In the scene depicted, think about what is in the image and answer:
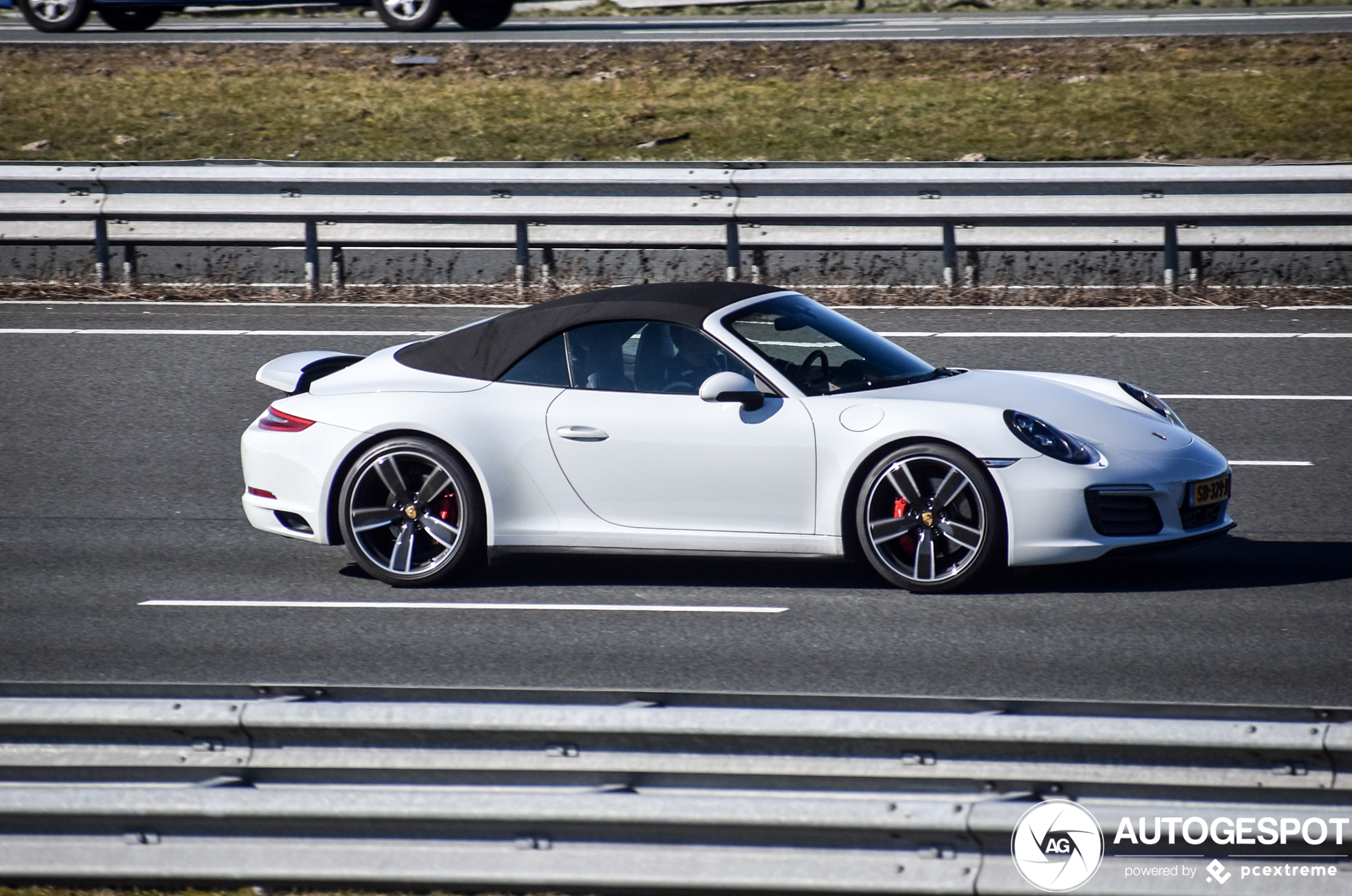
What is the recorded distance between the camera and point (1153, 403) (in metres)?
7.22

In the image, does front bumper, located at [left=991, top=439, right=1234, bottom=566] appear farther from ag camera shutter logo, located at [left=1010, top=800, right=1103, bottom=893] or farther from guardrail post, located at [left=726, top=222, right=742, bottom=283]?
guardrail post, located at [left=726, top=222, right=742, bottom=283]

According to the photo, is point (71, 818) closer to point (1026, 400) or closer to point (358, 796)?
point (358, 796)

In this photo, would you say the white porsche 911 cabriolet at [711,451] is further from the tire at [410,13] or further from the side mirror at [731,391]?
the tire at [410,13]

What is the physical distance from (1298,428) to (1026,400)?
121 inches

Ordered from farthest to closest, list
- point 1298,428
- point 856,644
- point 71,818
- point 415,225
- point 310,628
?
point 415,225
point 1298,428
point 310,628
point 856,644
point 71,818

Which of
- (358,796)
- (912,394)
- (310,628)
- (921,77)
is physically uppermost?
(921,77)

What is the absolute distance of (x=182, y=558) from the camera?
7.45m

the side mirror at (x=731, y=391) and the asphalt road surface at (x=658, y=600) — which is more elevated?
the side mirror at (x=731, y=391)

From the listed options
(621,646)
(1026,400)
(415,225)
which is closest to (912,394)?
(1026,400)

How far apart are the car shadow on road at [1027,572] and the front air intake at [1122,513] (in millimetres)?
134

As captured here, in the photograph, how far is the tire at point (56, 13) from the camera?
21.9 metres

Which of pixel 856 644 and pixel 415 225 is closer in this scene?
pixel 856 644

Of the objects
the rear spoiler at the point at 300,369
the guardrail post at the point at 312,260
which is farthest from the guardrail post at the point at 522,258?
the rear spoiler at the point at 300,369

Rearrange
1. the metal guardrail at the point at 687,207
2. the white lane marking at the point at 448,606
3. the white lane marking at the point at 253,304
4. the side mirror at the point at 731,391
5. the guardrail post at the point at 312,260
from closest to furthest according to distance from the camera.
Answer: the side mirror at the point at 731,391 → the white lane marking at the point at 448,606 → the metal guardrail at the point at 687,207 → the white lane marking at the point at 253,304 → the guardrail post at the point at 312,260
